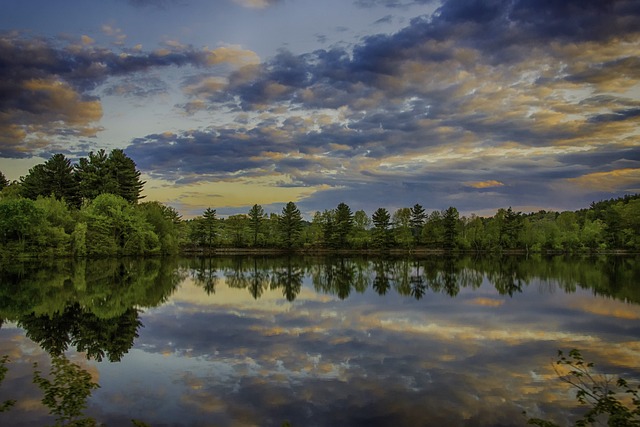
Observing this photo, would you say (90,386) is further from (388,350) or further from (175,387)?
(388,350)

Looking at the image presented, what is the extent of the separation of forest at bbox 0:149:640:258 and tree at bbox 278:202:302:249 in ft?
0.74

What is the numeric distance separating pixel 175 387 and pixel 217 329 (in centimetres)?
708

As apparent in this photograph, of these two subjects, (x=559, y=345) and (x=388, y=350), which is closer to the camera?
(x=388, y=350)

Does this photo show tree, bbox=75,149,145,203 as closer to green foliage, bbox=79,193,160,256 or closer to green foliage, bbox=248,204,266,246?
green foliage, bbox=79,193,160,256

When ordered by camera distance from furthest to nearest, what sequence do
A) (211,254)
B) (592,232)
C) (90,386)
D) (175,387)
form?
(592,232) → (211,254) → (175,387) → (90,386)

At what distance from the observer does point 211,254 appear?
306 feet

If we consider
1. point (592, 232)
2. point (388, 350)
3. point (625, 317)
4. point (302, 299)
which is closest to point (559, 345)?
point (388, 350)

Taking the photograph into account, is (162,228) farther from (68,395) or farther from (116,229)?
(68,395)

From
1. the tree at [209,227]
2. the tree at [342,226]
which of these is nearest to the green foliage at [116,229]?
the tree at [209,227]

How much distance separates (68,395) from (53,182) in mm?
79720

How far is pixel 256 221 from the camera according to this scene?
344 ft

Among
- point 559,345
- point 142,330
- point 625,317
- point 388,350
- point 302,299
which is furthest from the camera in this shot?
point 302,299

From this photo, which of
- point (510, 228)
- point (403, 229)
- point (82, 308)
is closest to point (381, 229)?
point (403, 229)

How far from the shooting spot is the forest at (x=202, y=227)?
59562 millimetres
